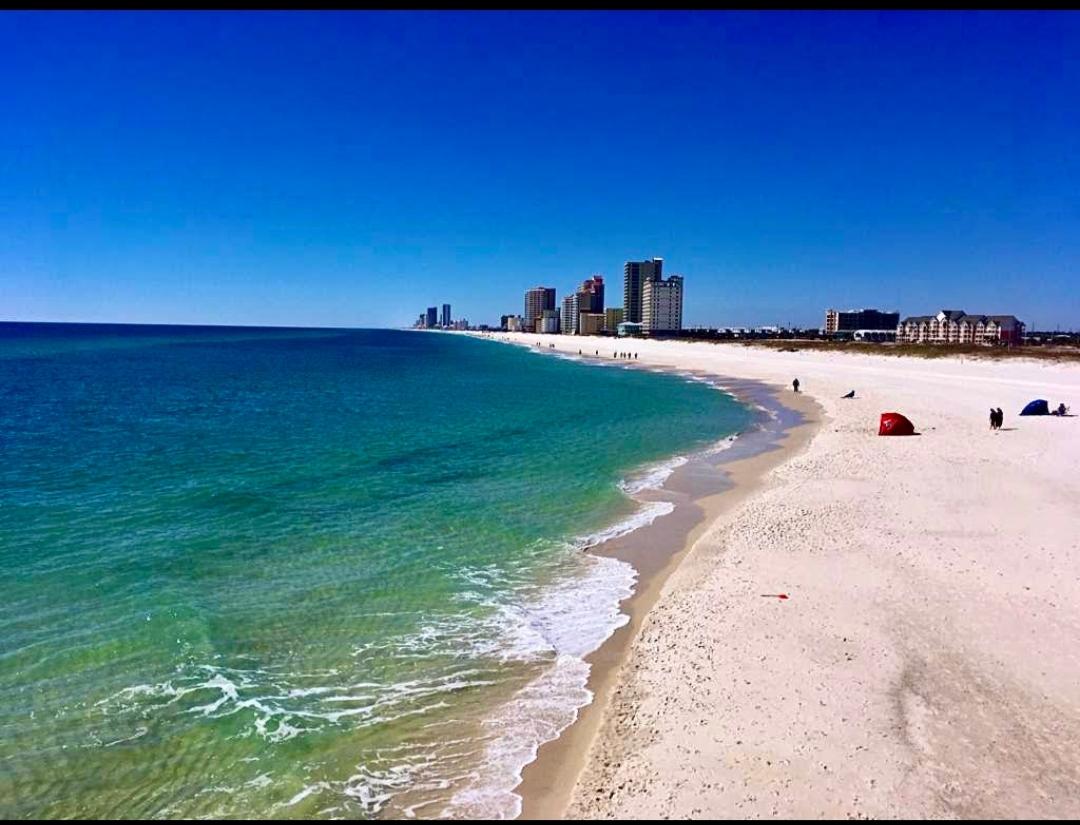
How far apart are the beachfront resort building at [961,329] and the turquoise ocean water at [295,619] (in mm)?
146583

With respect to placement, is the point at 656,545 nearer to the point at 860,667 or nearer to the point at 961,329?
the point at 860,667

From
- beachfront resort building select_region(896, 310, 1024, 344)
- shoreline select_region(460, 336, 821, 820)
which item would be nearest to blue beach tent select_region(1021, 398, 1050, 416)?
shoreline select_region(460, 336, 821, 820)

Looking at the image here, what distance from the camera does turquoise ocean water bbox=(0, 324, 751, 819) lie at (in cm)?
734

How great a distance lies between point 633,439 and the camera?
101 ft

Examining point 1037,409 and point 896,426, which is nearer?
point 896,426

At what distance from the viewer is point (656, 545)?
1538cm

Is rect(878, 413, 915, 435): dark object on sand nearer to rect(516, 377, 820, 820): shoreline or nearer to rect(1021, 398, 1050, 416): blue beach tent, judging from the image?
rect(1021, 398, 1050, 416): blue beach tent

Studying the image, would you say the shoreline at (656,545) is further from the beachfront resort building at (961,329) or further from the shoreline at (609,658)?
the beachfront resort building at (961,329)

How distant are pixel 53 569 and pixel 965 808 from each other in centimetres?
1590

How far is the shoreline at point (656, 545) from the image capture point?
23.5 feet

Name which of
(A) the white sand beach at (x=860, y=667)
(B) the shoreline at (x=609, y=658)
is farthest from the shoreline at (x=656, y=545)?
(A) the white sand beach at (x=860, y=667)

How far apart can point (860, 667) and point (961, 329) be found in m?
176

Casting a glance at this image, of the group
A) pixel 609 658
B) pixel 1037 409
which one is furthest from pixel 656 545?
pixel 1037 409

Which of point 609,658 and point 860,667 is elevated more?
point 860,667
